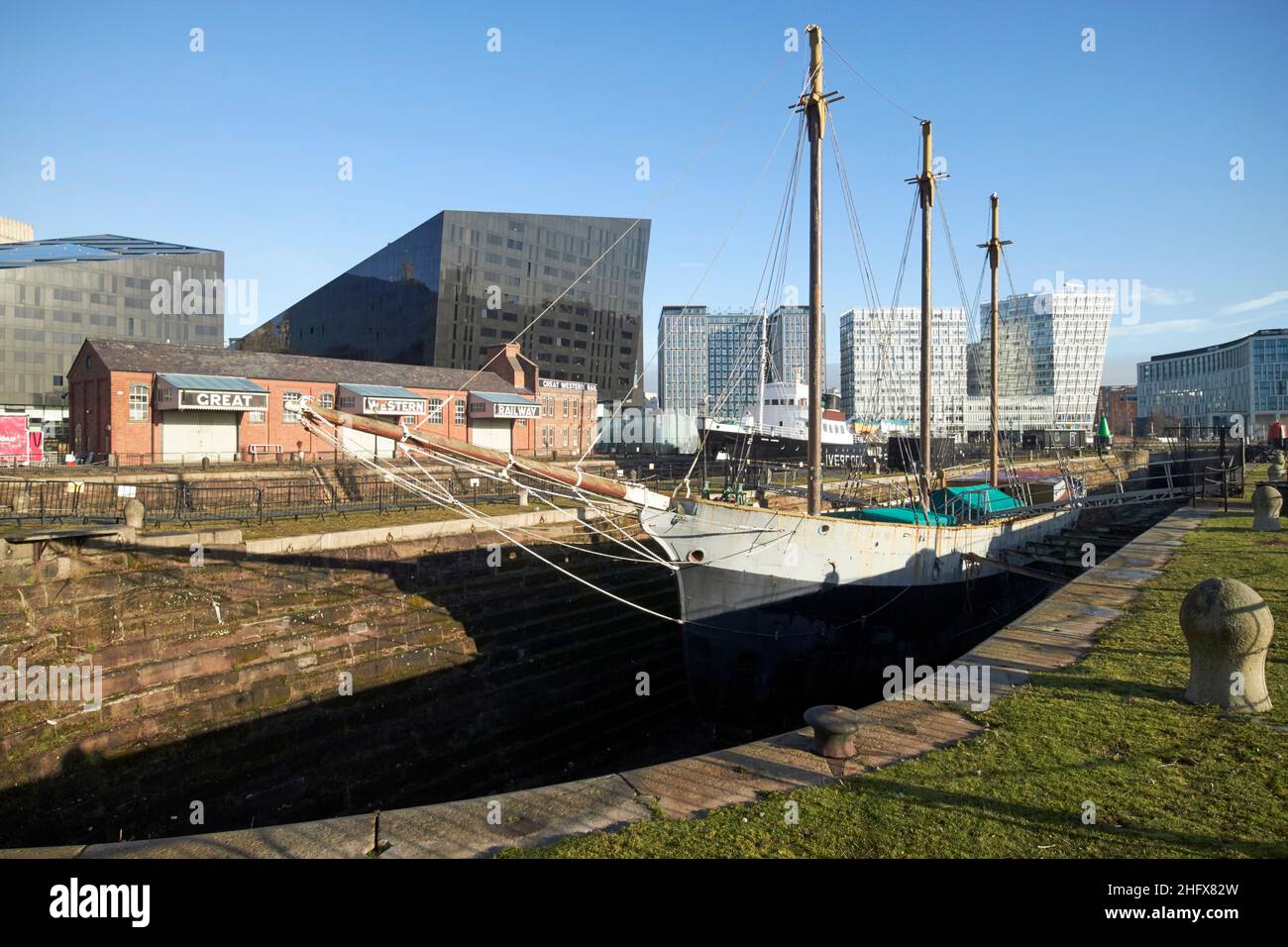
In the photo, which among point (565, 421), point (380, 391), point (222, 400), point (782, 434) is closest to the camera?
point (222, 400)

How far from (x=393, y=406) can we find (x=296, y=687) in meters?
25.1

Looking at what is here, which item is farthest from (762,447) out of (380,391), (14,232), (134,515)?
(14,232)

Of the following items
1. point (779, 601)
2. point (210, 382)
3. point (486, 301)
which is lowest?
point (779, 601)

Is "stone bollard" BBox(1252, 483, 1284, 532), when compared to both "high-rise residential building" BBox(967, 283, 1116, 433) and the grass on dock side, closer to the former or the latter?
the grass on dock side

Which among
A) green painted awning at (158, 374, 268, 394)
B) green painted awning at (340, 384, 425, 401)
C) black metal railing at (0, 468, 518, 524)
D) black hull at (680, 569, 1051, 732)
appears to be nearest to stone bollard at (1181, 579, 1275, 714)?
black hull at (680, 569, 1051, 732)

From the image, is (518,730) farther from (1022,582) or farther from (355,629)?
(1022,582)

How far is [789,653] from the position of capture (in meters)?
13.5

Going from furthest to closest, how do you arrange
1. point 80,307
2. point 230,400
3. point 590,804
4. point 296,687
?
point 80,307 < point 230,400 < point 296,687 < point 590,804

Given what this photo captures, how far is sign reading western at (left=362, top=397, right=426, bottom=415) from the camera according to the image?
112 ft

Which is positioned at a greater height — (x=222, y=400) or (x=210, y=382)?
(x=210, y=382)

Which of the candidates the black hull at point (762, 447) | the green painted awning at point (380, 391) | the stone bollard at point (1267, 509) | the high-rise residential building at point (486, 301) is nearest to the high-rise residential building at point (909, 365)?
the high-rise residential building at point (486, 301)

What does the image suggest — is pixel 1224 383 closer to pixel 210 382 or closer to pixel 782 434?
pixel 782 434

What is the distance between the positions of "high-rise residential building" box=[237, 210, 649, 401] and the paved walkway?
160ft
